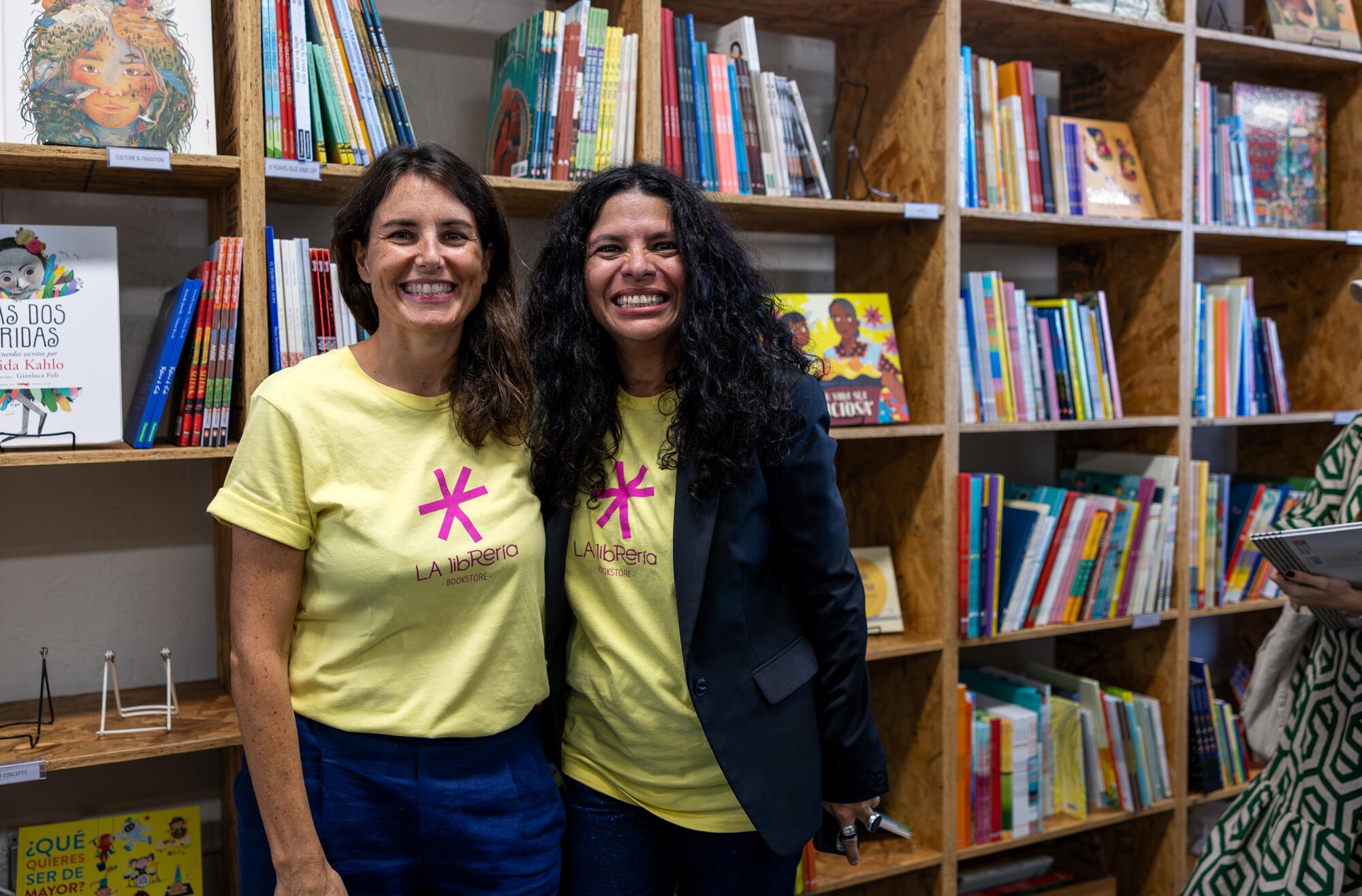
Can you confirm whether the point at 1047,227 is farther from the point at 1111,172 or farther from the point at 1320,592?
the point at 1320,592

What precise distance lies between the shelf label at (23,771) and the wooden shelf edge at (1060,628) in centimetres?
172

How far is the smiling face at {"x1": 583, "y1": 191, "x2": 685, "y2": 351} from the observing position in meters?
1.44

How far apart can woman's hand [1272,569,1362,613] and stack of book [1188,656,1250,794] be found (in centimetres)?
83

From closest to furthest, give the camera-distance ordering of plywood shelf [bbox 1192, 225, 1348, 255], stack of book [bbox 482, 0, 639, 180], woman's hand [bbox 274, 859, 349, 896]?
1. woman's hand [bbox 274, 859, 349, 896]
2. stack of book [bbox 482, 0, 639, 180]
3. plywood shelf [bbox 1192, 225, 1348, 255]

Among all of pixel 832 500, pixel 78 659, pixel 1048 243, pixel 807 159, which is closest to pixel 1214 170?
pixel 1048 243

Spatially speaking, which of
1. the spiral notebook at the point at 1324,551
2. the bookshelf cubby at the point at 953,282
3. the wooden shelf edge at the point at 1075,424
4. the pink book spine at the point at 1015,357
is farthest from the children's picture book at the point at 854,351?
the spiral notebook at the point at 1324,551

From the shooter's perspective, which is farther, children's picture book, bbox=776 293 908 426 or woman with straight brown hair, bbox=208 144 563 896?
children's picture book, bbox=776 293 908 426

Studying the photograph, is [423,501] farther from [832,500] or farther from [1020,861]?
[1020,861]

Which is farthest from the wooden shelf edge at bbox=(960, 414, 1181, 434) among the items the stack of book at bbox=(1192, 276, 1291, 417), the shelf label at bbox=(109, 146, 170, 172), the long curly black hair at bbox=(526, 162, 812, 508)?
the shelf label at bbox=(109, 146, 170, 172)

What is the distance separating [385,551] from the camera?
128cm

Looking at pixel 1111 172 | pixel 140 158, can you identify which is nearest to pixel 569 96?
pixel 140 158

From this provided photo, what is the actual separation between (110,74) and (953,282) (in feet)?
5.18

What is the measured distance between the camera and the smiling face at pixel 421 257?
1.34 metres

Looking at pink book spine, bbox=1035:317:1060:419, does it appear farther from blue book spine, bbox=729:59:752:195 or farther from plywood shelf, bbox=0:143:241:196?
plywood shelf, bbox=0:143:241:196
